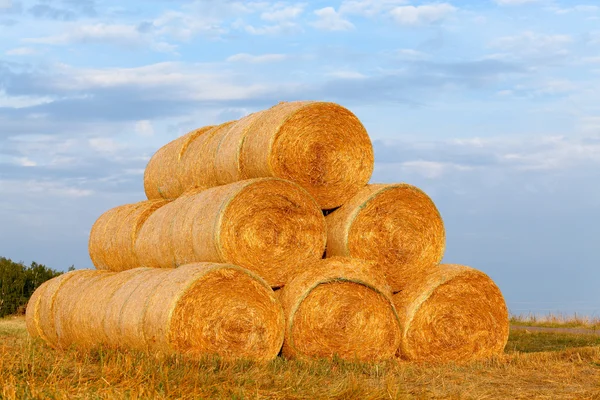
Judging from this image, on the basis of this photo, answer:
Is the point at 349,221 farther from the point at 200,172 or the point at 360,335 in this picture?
the point at 200,172

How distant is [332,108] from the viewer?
39.1ft

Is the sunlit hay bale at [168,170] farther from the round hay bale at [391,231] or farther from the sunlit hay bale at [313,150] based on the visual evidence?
the round hay bale at [391,231]

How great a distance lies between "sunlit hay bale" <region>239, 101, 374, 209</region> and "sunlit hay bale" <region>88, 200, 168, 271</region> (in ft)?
9.60

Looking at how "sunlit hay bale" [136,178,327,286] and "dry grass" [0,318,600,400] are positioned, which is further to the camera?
"sunlit hay bale" [136,178,327,286]

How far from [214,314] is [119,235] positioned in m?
5.01

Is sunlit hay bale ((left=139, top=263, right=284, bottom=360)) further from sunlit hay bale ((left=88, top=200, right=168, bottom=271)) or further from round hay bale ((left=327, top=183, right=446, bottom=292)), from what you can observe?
sunlit hay bale ((left=88, top=200, right=168, bottom=271))

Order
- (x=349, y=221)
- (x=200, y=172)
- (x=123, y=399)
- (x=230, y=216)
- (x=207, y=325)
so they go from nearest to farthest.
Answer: (x=123, y=399) < (x=207, y=325) < (x=230, y=216) < (x=349, y=221) < (x=200, y=172)

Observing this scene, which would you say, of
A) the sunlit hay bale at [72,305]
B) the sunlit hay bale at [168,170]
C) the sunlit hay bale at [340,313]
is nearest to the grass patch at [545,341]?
the sunlit hay bale at [340,313]

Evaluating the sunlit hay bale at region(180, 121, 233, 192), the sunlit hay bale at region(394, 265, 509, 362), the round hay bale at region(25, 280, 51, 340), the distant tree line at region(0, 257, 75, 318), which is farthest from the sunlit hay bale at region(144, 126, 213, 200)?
the distant tree line at region(0, 257, 75, 318)

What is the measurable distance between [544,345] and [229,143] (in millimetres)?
6946

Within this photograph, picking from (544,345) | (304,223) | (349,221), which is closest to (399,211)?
(349,221)

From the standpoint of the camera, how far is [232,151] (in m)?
12.1

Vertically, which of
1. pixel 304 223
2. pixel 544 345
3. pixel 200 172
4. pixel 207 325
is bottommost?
pixel 544 345

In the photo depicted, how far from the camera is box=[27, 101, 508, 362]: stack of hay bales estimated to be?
10.0m
